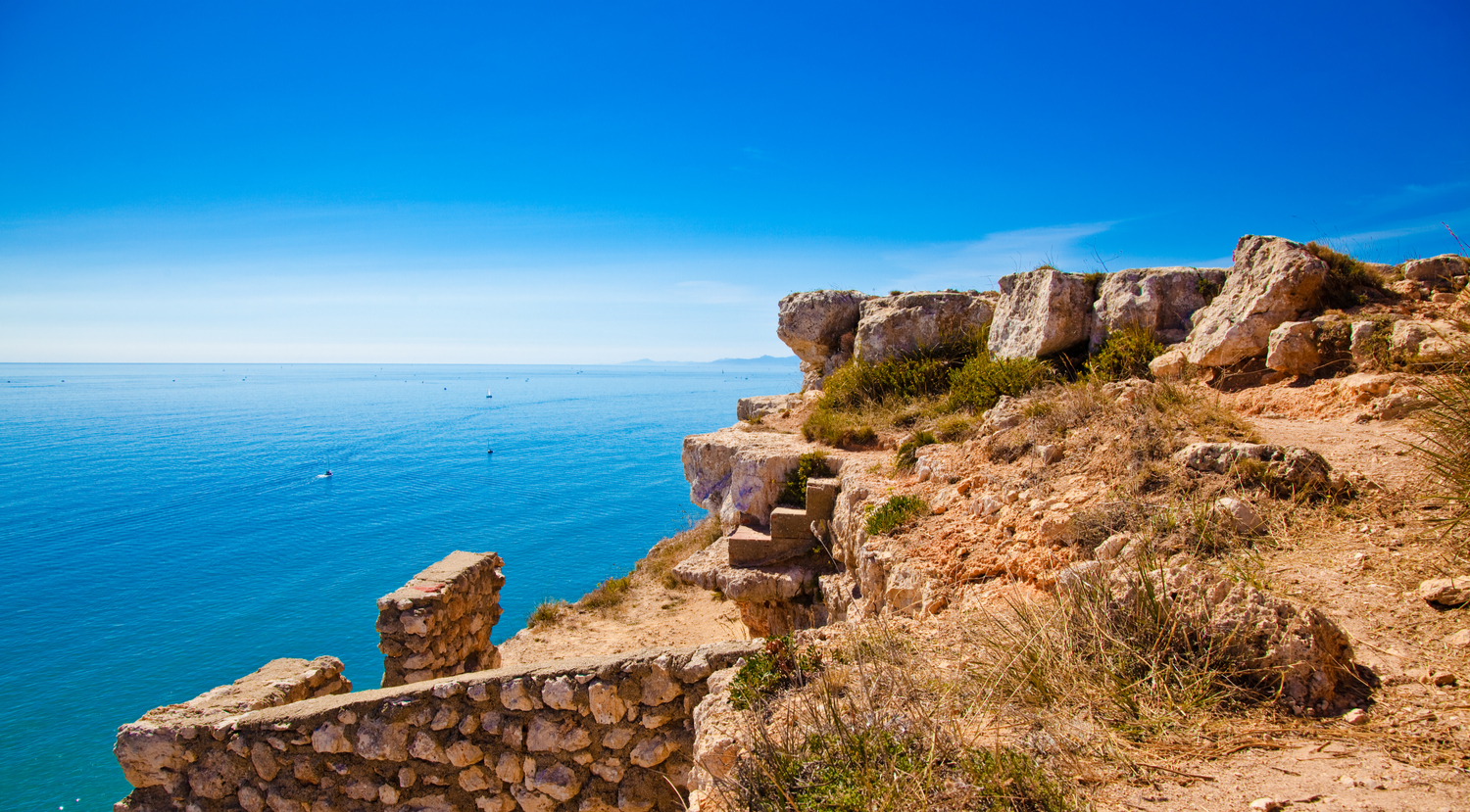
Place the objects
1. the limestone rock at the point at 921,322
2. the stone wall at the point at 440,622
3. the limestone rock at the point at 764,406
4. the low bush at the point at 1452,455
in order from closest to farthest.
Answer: the low bush at the point at 1452,455 → the stone wall at the point at 440,622 → the limestone rock at the point at 921,322 → the limestone rock at the point at 764,406

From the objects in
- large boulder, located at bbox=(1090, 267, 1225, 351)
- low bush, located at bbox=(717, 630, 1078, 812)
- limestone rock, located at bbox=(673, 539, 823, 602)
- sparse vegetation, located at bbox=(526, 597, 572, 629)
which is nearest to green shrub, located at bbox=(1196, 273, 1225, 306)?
large boulder, located at bbox=(1090, 267, 1225, 351)

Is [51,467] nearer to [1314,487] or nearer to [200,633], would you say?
[200,633]

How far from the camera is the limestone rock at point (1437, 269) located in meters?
8.35

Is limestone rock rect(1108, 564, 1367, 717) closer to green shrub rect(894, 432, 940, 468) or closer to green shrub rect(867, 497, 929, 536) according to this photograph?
green shrub rect(867, 497, 929, 536)

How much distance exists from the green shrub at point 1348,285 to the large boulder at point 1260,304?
5.8 inches

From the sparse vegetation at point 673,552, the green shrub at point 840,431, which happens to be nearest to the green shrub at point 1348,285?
the green shrub at point 840,431

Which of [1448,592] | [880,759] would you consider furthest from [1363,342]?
[880,759]

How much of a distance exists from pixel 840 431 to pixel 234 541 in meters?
29.9

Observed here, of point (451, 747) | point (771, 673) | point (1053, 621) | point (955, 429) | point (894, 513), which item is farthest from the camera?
point (955, 429)

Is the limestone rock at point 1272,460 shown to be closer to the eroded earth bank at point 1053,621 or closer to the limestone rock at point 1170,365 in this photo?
the eroded earth bank at point 1053,621

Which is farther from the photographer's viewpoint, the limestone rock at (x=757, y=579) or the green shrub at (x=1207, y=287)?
the green shrub at (x=1207, y=287)

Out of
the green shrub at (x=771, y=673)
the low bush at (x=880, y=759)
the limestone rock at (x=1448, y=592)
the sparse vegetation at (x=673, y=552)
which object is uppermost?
the limestone rock at (x=1448, y=592)

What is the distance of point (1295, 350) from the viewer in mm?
7660

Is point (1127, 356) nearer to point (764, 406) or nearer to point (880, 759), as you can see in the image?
point (764, 406)
